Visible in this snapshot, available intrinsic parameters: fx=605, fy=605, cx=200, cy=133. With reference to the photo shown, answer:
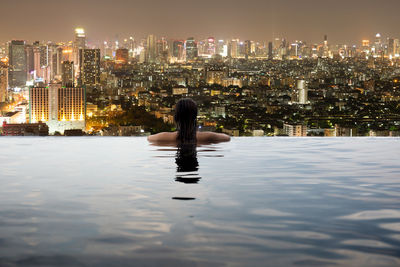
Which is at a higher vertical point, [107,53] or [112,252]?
[107,53]

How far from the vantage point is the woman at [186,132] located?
535 centimetres

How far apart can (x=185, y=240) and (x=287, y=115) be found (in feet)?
69.5

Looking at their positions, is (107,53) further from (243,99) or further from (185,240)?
(185,240)

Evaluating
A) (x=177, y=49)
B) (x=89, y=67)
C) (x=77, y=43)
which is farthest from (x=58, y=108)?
(x=77, y=43)

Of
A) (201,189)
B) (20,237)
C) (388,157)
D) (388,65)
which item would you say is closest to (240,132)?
(388,157)

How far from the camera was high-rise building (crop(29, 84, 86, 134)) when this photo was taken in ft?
119

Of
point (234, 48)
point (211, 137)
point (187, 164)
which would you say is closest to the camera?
point (187, 164)

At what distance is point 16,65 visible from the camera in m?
58.8

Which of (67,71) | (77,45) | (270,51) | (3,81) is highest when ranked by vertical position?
(77,45)

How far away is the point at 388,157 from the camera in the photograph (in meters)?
5.31

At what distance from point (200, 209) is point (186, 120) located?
2690 millimetres

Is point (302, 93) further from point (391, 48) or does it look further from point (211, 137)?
point (211, 137)

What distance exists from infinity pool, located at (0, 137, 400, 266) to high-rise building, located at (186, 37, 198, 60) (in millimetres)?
48639

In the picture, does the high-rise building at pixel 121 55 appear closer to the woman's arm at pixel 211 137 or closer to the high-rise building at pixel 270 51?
the high-rise building at pixel 270 51
